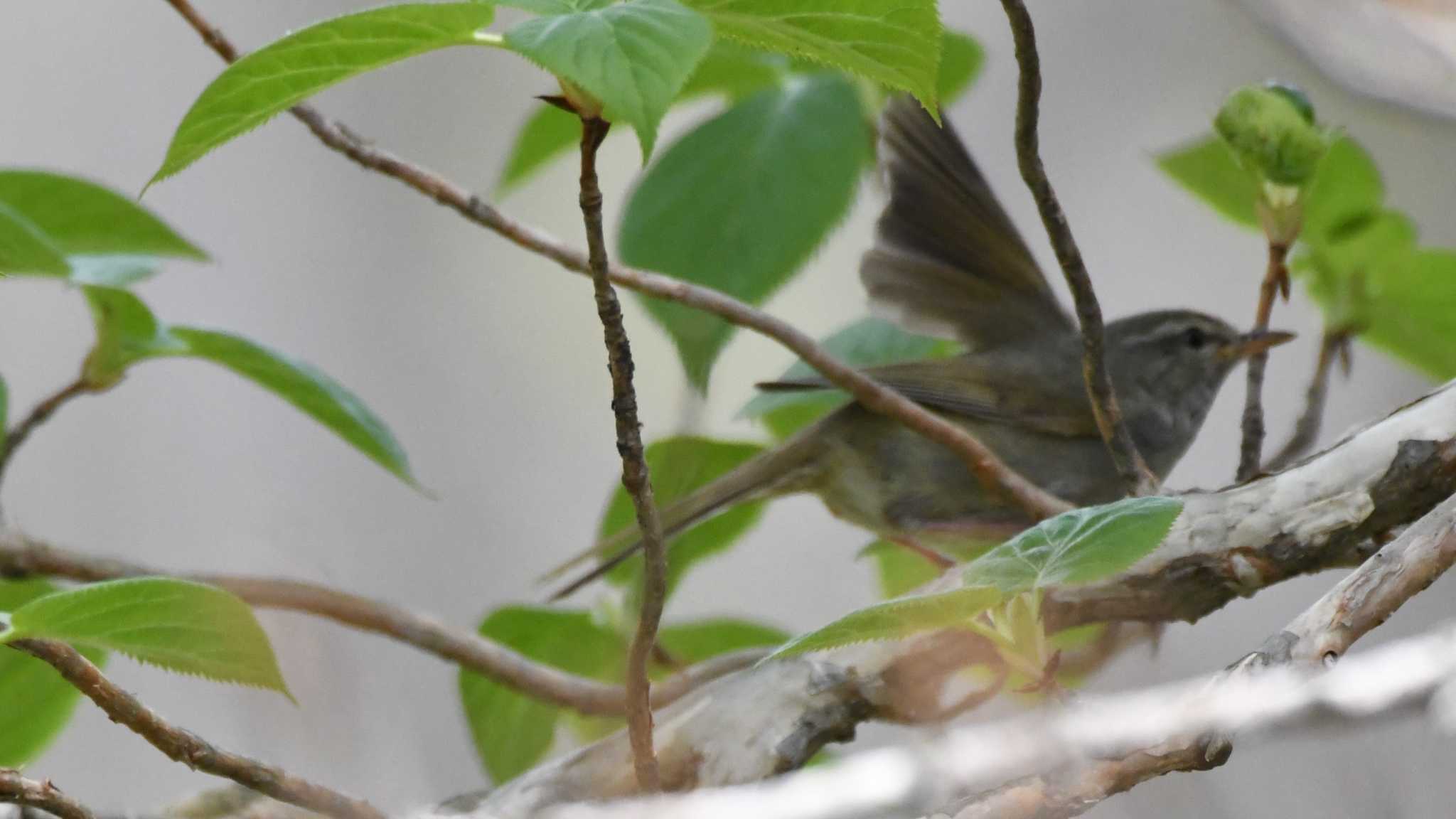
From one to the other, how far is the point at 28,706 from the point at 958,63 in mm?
1029

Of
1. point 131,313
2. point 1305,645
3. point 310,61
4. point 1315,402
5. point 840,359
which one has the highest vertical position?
point 131,313

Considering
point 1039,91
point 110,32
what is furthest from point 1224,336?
point 110,32

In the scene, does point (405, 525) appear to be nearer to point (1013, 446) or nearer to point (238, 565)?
point (238, 565)

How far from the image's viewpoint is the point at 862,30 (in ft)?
2.35

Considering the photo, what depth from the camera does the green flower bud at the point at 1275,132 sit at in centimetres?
114

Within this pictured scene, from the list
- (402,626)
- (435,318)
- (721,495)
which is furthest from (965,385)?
(435,318)

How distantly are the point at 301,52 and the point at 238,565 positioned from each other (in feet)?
6.87

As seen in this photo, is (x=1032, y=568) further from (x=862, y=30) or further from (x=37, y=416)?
(x=37, y=416)

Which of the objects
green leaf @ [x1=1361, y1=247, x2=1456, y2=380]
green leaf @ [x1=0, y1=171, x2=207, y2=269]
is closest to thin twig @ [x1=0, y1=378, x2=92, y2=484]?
green leaf @ [x1=0, y1=171, x2=207, y2=269]

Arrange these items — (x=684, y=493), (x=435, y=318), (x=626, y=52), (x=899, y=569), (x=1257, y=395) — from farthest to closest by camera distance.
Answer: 1. (x=435, y=318)
2. (x=899, y=569)
3. (x=684, y=493)
4. (x=1257, y=395)
5. (x=626, y=52)

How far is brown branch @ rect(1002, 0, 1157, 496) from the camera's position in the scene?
0.88 meters

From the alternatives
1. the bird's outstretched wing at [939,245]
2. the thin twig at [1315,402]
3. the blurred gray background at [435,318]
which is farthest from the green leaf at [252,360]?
the blurred gray background at [435,318]

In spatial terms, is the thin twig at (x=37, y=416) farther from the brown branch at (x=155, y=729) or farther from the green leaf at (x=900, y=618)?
the green leaf at (x=900, y=618)

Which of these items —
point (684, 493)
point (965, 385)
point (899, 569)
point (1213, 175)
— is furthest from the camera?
point (965, 385)
